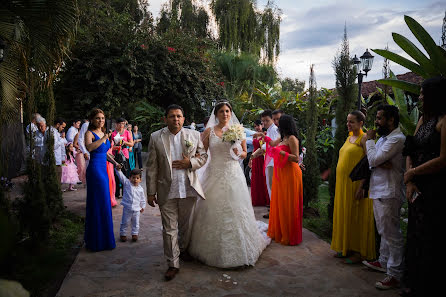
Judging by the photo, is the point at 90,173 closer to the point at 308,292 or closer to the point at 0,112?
the point at 0,112

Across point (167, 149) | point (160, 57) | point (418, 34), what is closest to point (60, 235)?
point (167, 149)

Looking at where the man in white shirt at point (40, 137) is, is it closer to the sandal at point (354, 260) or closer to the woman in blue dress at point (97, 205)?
the woman in blue dress at point (97, 205)

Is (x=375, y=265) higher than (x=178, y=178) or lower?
lower

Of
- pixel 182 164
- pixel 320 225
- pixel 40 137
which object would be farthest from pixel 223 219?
pixel 40 137

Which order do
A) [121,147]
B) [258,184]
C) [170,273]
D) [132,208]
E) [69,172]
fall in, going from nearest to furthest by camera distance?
[170,273] → [132,208] → [258,184] → [121,147] → [69,172]

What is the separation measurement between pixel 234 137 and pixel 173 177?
1.11 m

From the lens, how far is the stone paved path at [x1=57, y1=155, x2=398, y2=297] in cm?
384

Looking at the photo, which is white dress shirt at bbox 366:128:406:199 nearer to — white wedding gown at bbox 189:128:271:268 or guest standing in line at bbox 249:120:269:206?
white wedding gown at bbox 189:128:271:268

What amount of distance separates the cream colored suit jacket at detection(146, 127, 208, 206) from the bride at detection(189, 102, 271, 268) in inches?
13.9

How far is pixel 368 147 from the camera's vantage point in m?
4.19

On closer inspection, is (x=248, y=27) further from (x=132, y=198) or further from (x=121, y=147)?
(x=132, y=198)

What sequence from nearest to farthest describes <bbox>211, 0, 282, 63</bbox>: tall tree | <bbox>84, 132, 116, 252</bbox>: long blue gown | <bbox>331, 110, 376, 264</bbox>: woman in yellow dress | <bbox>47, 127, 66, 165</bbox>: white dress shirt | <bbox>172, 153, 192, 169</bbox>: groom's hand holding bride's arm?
<bbox>172, 153, 192, 169</bbox>: groom's hand holding bride's arm, <bbox>331, 110, 376, 264</bbox>: woman in yellow dress, <bbox>84, 132, 116, 252</bbox>: long blue gown, <bbox>47, 127, 66, 165</bbox>: white dress shirt, <bbox>211, 0, 282, 63</bbox>: tall tree

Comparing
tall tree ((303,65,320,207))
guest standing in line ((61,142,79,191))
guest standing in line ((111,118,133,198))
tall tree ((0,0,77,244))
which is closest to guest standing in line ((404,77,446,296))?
tall tree ((303,65,320,207))

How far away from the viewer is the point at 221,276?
4.25 metres
